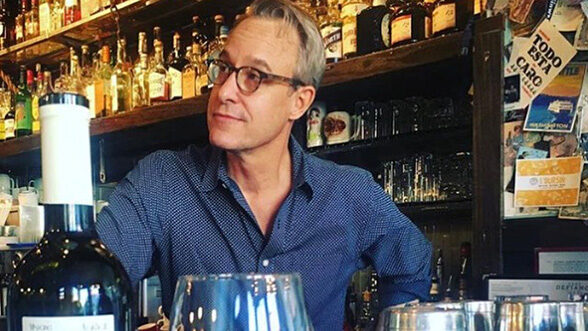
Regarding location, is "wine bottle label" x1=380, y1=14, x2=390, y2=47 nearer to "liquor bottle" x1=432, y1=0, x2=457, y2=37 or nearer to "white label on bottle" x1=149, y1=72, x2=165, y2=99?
"liquor bottle" x1=432, y1=0, x2=457, y2=37

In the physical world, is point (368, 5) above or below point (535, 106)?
above

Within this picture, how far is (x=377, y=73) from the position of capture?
6.61 feet

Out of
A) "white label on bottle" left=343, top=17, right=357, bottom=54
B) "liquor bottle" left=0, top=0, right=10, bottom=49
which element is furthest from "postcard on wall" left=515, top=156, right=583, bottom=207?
"liquor bottle" left=0, top=0, right=10, bottom=49

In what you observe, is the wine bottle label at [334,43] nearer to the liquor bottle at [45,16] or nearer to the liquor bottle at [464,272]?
the liquor bottle at [464,272]

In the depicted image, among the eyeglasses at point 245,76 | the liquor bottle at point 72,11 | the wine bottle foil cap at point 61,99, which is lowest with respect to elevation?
the wine bottle foil cap at point 61,99

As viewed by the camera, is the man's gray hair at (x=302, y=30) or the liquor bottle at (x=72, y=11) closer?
the man's gray hair at (x=302, y=30)

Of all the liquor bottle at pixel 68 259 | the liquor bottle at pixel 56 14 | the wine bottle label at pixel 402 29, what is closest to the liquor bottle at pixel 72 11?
the liquor bottle at pixel 56 14

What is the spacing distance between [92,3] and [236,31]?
69.3 inches

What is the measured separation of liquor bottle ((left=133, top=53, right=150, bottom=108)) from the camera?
2.88 metres

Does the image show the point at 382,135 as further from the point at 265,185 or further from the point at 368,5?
the point at 265,185

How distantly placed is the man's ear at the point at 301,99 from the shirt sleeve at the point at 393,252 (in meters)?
0.23

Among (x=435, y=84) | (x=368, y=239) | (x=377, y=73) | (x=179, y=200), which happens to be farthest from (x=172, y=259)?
(x=435, y=84)

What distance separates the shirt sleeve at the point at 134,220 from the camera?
1.28m

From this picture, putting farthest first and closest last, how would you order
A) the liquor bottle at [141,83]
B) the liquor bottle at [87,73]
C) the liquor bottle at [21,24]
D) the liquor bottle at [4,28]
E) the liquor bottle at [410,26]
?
the liquor bottle at [4,28] < the liquor bottle at [21,24] < the liquor bottle at [87,73] < the liquor bottle at [141,83] < the liquor bottle at [410,26]
